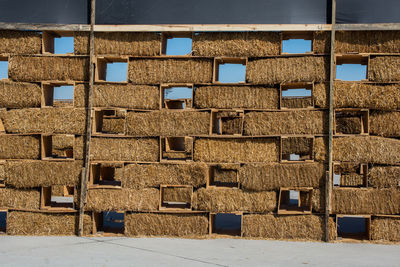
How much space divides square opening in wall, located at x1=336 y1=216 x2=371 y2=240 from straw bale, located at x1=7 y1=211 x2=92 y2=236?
8351 millimetres

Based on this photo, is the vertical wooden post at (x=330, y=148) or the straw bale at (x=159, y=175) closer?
the vertical wooden post at (x=330, y=148)

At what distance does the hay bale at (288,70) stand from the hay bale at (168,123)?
204cm

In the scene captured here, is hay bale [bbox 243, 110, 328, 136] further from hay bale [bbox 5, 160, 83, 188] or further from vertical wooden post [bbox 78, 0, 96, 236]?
hay bale [bbox 5, 160, 83, 188]

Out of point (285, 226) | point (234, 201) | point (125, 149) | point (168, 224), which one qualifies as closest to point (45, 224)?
point (125, 149)

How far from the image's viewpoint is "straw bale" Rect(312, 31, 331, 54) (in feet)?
39.7

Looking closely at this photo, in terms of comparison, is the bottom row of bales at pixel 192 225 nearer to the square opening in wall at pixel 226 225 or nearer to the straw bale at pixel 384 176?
the square opening in wall at pixel 226 225

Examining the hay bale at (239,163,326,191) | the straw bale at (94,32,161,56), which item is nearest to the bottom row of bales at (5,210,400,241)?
the hay bale at (239,163,326,191)

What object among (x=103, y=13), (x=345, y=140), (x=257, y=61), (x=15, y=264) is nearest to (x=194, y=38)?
(x=257, y=61)

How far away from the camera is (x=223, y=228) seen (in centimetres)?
1366

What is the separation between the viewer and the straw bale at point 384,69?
1187 cm

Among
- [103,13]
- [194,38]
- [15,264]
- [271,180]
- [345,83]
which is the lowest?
[15,264]

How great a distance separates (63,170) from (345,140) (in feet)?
29.5

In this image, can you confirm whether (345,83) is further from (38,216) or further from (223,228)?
(38,216)

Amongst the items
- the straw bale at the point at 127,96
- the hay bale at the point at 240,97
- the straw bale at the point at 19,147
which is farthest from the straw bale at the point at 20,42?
the hay bale at the point at 240,97
